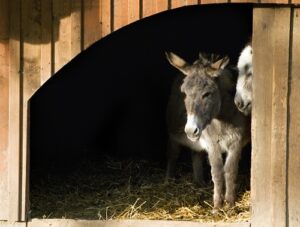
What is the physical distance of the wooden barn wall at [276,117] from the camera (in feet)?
23.9

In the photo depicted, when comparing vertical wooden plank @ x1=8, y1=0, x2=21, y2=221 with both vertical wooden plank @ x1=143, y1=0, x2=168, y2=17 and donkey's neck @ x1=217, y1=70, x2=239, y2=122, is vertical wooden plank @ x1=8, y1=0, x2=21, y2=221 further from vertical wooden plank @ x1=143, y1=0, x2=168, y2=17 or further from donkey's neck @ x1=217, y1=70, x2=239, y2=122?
donkey's neck @ x1=217, y1=70, x2=239, y2=122

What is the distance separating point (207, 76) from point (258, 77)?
1326 mm

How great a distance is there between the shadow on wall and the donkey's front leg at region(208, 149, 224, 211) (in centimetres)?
265

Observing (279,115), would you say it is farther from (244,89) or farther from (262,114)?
(244,89)

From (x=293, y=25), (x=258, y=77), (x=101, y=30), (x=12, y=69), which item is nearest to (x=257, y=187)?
(x=258, y=77)

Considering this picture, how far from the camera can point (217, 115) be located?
28.9ft

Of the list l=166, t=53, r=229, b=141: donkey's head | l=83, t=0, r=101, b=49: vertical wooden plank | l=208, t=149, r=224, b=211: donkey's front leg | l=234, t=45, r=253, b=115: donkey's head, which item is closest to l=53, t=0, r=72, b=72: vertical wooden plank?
l=83, t=0, r=101, b=49: vertical wooden plank

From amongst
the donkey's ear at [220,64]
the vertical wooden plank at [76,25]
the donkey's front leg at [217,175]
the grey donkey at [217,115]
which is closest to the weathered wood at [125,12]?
the vertical wooden plank at [76,25]

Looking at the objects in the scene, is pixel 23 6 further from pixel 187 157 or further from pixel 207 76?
pixel 187 157

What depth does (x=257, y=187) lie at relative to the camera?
743cm

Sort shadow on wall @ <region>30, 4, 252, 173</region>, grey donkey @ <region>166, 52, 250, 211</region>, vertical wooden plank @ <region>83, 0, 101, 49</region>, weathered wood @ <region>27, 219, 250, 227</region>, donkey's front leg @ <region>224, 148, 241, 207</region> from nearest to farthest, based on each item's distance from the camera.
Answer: vertical wooden plank @ <region>83, 0, 101, 49</region> < weathered wood @ <region>27, 219, 250, 227</region> < grey donkey @ <region>166, 52, 250, 211</region> < donkey's front leg @ <region>224, 148, 241, 207</region> < shadow on wall @ <region>30, 4, 252, 173</region>

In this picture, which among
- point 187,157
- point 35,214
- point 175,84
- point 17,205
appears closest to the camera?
point 17,205

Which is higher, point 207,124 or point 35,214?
point 207,124

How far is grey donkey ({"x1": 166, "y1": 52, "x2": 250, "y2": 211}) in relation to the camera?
846 cm
